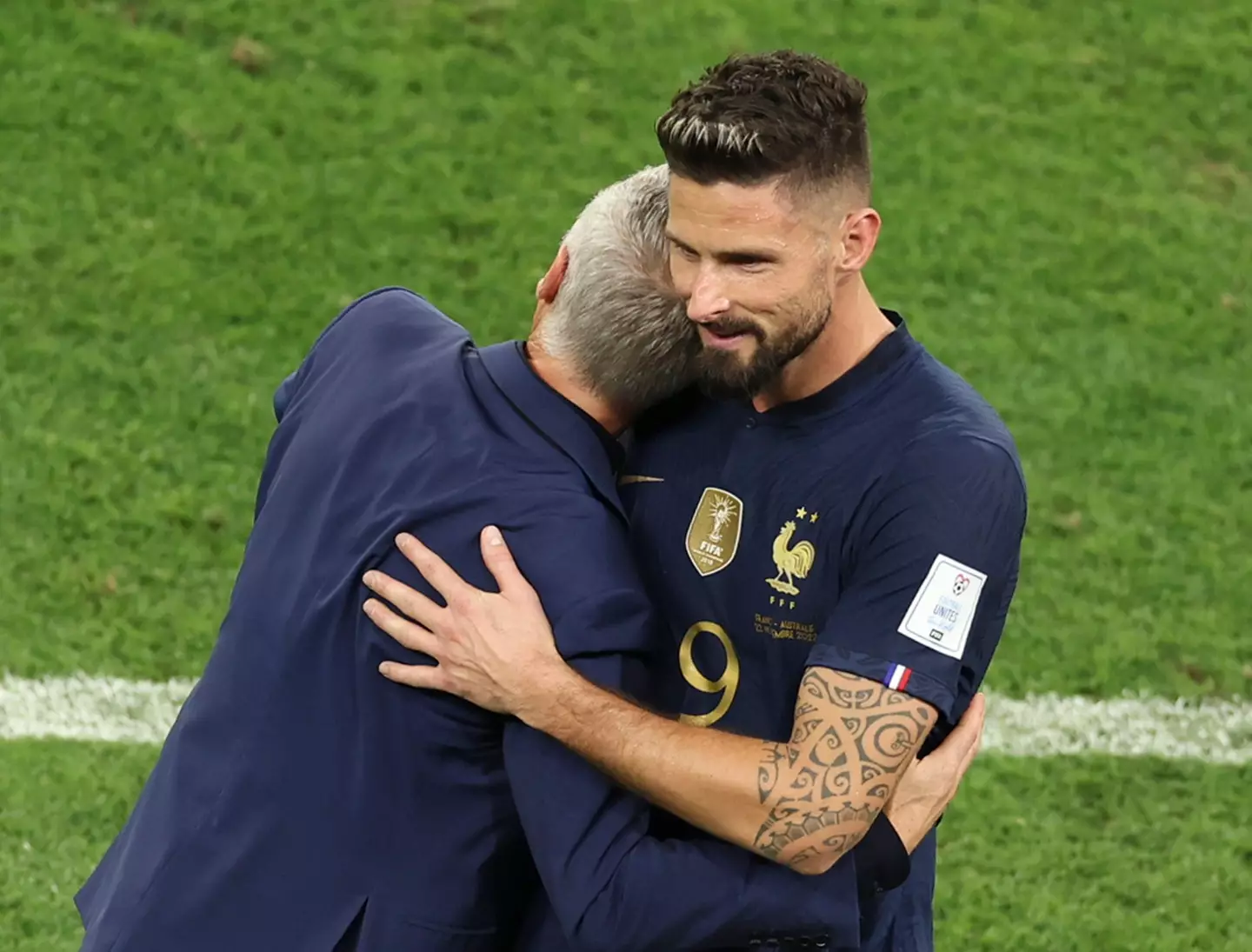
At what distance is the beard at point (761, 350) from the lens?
2680 mm

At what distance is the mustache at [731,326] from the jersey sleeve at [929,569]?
1.01 ft

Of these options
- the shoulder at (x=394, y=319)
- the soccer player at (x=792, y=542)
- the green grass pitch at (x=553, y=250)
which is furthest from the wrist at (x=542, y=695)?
the green grass pitch at (x=553, y=250)

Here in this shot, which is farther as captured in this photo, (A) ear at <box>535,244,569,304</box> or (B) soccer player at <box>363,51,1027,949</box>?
(A) ear at <box>535,244,569,304</box>

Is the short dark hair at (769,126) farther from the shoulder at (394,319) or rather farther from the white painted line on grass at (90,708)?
the white painted line on grass at (90,708)

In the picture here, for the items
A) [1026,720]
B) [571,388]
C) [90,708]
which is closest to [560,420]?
[571,388]

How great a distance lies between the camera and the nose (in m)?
2.65

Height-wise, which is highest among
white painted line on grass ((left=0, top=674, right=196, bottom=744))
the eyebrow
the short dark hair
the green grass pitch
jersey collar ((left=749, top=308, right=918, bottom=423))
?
the short dark hair

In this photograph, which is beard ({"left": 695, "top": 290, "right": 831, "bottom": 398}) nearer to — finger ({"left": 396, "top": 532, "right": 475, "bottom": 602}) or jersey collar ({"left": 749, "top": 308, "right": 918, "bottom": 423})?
jersey collar ({"left": 749, "top": 308, "right": 918, "bottom": 423})

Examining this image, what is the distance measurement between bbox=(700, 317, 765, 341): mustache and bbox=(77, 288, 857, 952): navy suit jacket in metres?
0.25

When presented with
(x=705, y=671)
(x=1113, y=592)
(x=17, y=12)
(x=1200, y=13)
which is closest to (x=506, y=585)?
(x=705, y=671)

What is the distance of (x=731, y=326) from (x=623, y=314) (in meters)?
0.17

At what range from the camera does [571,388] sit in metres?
2.74

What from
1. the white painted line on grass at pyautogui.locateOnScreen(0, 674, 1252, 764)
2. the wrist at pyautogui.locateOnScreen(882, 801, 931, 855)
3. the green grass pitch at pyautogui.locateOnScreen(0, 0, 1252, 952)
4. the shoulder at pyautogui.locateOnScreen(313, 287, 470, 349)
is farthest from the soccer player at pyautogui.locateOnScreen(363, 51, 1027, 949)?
the white painted line on grass at pyautogui.locateOnScreen(0, 674, 1252, 764)

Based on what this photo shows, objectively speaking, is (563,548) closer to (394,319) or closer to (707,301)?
(707,301)
